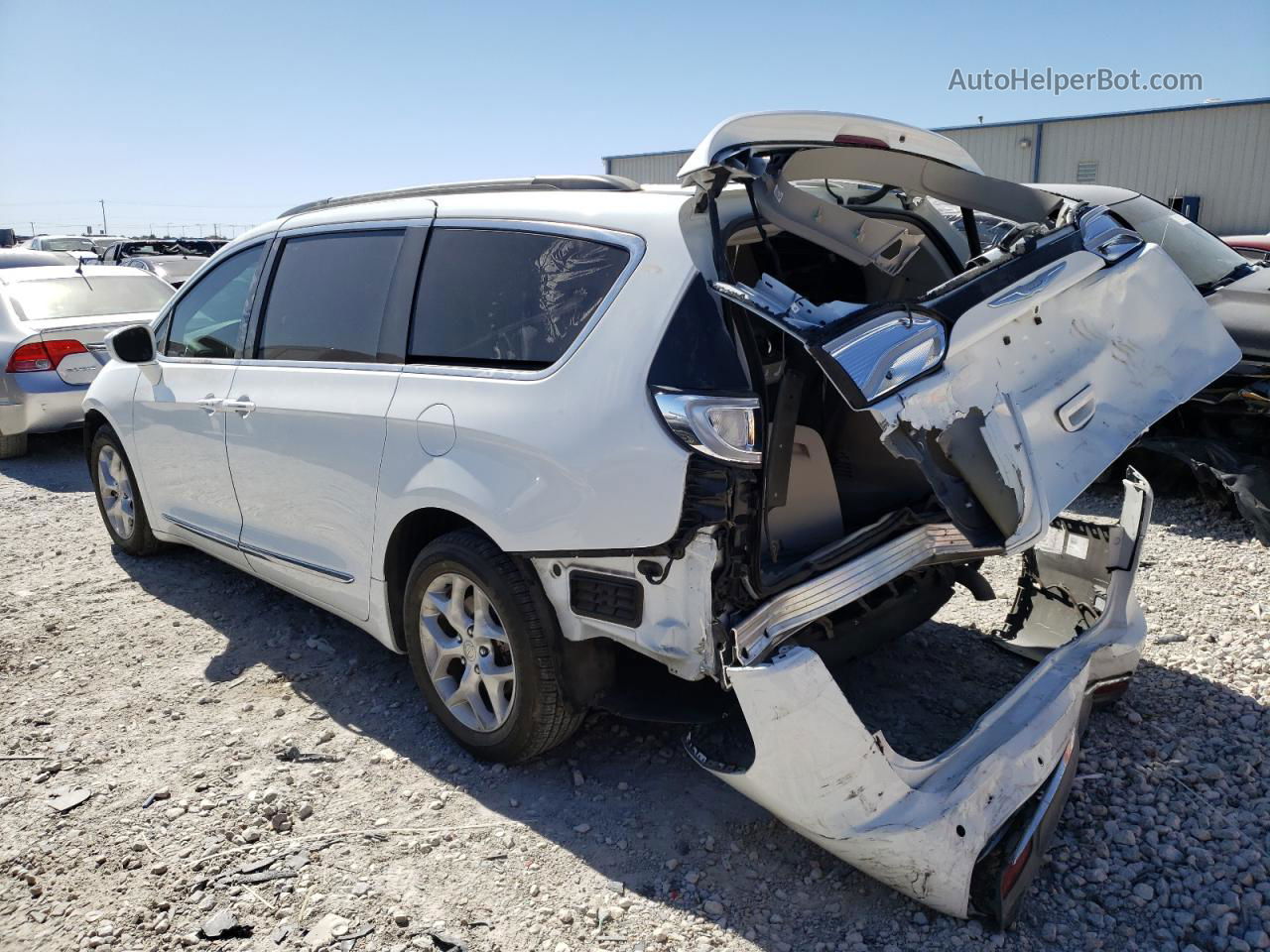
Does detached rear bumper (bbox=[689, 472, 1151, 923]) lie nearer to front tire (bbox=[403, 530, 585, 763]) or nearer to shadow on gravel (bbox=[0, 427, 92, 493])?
front tire (bbox=[403, 530, 585, 763])

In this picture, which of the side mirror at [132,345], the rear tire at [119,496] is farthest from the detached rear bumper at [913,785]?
the rear tire at [119,496]

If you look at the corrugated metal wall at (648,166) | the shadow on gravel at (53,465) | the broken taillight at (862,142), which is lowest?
the shadow on gravel at (53,465)

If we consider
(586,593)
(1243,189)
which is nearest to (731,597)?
(586,593)

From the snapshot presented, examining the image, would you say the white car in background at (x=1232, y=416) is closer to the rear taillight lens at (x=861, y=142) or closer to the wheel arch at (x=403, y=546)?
the rear taillight lens at (x=861, y=142)

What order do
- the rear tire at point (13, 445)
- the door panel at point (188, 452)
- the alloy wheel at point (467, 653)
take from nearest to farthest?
the alloy wheel at point (467, 653) < the door panel at point (188, 452) < the rear tire at point (13, 445)

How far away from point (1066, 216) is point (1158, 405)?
0.64 m

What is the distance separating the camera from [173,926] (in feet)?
8.52

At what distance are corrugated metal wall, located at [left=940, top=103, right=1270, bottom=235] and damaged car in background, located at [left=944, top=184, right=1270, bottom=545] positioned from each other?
Result: 18232 mm

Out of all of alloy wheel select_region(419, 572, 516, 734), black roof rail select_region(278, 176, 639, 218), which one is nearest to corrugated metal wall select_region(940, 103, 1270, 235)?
black roof rail select_region(278, 176, 639, 218)

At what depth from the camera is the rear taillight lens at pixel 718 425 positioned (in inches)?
99.5

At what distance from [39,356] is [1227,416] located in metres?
8.97

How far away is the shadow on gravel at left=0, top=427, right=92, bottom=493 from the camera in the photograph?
24.8ft

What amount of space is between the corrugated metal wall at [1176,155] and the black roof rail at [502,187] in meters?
22.2

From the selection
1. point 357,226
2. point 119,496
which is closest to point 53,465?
point 119,496
